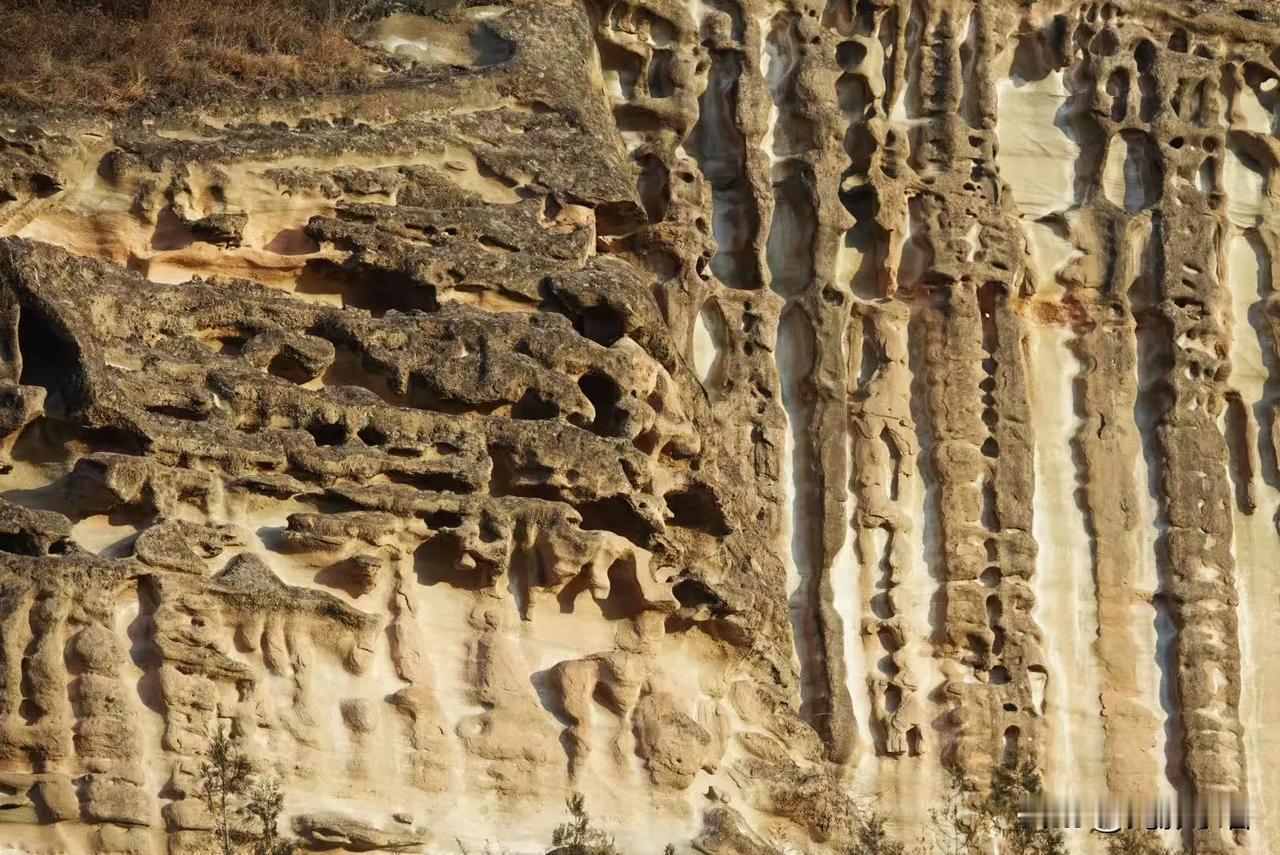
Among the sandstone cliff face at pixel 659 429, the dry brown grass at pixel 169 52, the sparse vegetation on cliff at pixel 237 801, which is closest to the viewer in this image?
the sparse vegetation on cliff at pixel 237 801

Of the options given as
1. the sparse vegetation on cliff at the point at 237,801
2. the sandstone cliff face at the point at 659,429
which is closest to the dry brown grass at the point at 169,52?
the sandstone cliff face at the point at 659,429

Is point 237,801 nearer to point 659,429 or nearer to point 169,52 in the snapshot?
point 659,429

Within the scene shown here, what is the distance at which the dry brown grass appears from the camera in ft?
50.9

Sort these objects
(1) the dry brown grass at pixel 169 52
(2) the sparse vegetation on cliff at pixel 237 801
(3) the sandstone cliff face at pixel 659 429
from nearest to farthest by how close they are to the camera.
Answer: (2) the sparse vegetation on cliff at pixel 237 801
(3) the sandstone cliff face at pixel 659 429
(1) the dry brown grass at pixel 169 52

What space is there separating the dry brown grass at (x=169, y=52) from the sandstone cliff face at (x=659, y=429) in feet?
0.93

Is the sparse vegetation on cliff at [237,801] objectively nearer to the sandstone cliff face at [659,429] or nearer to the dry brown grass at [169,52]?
the sandstone cliff face at [659,429]

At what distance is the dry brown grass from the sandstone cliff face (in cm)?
28

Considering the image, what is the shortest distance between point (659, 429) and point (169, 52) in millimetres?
3467

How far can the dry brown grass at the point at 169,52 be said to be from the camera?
15516 mm

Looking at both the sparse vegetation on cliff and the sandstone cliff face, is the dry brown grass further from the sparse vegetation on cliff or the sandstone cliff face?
the sparse vegetation on cliff

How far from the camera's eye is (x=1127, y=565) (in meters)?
18.3

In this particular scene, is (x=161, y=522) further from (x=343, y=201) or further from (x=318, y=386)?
(x=343, y=201)

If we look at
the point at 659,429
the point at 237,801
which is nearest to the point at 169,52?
the point at 659,429

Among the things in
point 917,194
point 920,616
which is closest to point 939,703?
point 920,616
